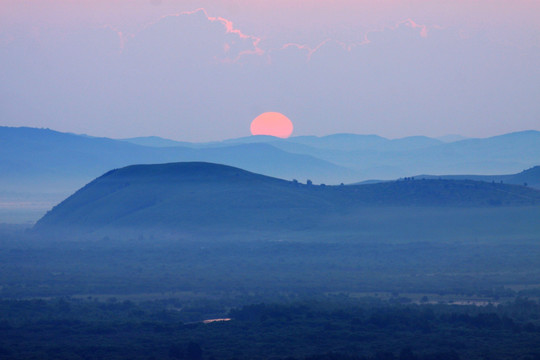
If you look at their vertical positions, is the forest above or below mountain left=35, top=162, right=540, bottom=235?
below

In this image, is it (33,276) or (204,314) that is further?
(33,276)

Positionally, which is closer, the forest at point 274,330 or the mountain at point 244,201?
the forest at point 274,330

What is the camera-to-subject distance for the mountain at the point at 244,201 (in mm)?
165250

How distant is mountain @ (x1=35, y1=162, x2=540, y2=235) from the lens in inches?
6506

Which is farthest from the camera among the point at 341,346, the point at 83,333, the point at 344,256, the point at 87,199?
the point at 87,199

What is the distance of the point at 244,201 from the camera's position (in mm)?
174250

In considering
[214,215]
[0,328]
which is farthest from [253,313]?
[214,215]

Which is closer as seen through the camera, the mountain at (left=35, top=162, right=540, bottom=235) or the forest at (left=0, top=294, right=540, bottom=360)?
the forest at (left=0, top=294, right=540, bottom=360)

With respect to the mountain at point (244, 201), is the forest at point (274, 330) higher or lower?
lower

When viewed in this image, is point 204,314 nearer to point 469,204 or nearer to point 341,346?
point 341,346

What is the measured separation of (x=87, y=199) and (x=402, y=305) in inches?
4634

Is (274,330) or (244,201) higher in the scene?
(244,201)

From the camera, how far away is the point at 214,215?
170 metres

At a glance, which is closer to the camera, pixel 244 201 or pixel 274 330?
pixel 274 330
